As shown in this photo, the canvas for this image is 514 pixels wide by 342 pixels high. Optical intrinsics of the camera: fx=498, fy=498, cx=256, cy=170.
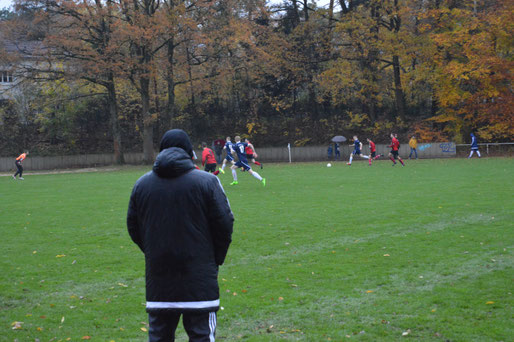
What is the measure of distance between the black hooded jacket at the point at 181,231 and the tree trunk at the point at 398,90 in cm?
4149

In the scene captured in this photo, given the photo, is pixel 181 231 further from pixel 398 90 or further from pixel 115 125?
pixel 398 90

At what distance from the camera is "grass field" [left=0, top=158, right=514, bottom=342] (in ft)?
17.5

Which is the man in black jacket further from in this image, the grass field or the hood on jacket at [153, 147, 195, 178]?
the grass field

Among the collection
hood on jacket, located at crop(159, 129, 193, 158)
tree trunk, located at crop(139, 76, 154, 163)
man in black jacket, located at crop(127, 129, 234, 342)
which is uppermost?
tree trunk, located at crop(139, 76, 154, 163)

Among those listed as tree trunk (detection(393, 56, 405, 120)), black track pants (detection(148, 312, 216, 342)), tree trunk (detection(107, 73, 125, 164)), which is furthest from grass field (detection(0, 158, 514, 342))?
tree trunk (detection(393, 56, 405, 120))

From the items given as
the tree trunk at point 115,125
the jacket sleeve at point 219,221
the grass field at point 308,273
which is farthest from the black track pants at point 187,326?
the tree trunk at point 115,125

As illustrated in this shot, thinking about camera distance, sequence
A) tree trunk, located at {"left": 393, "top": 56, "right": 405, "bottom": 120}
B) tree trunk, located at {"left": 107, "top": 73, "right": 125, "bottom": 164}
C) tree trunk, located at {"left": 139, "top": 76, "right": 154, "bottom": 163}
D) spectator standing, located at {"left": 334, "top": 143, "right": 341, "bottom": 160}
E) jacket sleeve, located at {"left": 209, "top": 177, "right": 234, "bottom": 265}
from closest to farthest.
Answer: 1. jacket sleeve, located at {"left": 209, "top": 177, "right": 234, "bottom": 265}
2. tree trunk, located at {"left": 139, "top": 76, "right": 154, "bottom": 163}
3. tree trunk, located at {"left": 107, "top": 73, "right": 125, "bottom": 164}
4. spectator standing, located at {"left": 334, "top": 143, "right": 341, "bottom": 160}
5. tree trunk, located at {"left": 393, "top": 56, "right": 405, "bottom": 120}

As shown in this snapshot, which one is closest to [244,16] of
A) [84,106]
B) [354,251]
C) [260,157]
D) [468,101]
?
[260,157]

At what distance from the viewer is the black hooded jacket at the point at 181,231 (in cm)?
349

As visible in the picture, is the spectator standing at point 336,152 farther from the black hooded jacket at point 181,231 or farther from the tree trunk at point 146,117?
the black hooded jacket at point 181,231

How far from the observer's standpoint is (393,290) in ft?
21.1

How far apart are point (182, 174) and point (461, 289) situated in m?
4.41

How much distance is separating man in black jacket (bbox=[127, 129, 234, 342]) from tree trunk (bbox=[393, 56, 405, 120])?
136 ft

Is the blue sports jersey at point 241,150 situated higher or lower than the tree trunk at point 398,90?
lower
